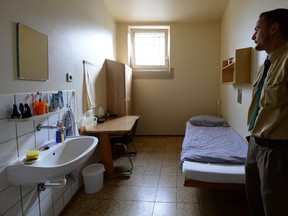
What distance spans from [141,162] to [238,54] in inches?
83.3

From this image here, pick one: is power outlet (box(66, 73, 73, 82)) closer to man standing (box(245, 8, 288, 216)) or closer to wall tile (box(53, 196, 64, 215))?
wall tile (box(53, 196, 64, 215))

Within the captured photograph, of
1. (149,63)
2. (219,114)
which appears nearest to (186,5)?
(149,63)

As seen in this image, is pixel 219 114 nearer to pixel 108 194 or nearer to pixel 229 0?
pixel 229 0

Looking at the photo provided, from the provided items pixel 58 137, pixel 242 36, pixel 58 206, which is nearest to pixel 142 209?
pixel 58 206

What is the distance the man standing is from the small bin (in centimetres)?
166

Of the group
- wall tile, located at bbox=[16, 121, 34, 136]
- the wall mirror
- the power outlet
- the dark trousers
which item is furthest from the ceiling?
the dark trousers

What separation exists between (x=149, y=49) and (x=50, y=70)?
10.5 feet

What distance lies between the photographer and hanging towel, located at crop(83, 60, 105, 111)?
108 inches

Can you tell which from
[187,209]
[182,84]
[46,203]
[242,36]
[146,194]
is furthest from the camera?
[182,84]

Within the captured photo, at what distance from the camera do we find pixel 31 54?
1.62 meters

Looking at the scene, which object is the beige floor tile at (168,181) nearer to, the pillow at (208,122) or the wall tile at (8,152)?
the pillow at (208,122)

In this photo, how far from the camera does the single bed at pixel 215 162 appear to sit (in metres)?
1.81

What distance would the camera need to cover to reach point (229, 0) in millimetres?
3506

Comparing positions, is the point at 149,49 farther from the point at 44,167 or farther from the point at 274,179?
the point at 274,179
